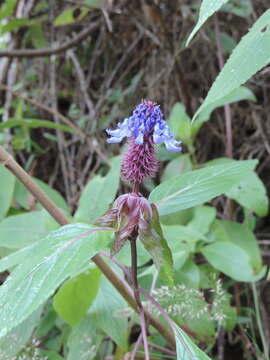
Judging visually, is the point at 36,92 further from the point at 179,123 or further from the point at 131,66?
the point at 179,123

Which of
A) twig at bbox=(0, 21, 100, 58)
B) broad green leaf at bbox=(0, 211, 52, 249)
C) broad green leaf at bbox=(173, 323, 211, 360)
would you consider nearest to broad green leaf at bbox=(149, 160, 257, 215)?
broad green leaf at bbox=(173, 323, 211, 360)

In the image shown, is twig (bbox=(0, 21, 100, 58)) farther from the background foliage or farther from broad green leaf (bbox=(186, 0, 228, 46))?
broad green leaf (bbox=(186, 0, 228, 46))

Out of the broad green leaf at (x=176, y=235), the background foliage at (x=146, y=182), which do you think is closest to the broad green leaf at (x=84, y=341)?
the background foliage at (x=146, y=182)

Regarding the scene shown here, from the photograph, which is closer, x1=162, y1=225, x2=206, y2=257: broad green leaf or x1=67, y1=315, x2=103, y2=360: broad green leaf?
x1=67, y1=315, x2=103, y2=360: broad green leaf

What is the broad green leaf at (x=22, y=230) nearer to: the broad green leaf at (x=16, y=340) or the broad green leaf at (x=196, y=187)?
the broad green leaf at (x=16, y=340)

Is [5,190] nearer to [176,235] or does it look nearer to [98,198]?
[98,198]

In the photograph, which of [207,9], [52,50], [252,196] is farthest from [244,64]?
[52,50]
